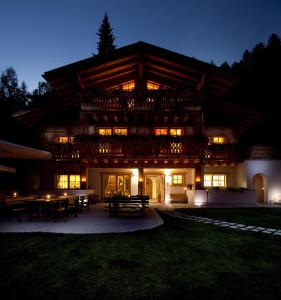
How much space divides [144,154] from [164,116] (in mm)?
3191

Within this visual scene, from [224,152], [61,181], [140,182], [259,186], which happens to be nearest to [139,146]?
[140,182]

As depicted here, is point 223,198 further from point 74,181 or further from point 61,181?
point 61,181

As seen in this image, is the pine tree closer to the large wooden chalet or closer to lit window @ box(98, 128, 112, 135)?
the large wooden chalet

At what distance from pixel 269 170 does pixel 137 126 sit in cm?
1003

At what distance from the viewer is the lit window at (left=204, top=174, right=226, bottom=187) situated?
18.5m

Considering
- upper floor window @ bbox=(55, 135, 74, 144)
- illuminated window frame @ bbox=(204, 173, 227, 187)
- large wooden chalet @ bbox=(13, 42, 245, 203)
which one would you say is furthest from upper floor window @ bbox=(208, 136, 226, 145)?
upper floor window @ bbox=(55, 135, 74, 144)

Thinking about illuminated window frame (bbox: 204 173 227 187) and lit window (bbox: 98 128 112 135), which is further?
illuminated window frame (bbox: 204 173 227 187)

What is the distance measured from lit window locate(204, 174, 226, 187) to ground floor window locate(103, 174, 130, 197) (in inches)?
241

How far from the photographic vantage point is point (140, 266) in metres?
4.71

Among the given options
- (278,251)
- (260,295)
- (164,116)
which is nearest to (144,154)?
(164,116)

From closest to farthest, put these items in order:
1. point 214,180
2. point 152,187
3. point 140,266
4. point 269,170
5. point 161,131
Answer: point 140,266 < point 269,170 < point 161,131 < point 214,180 < point 152,187

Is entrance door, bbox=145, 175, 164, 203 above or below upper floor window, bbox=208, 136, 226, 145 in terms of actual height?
below

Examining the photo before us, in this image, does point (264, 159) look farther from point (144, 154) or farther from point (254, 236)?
point (254, 236)

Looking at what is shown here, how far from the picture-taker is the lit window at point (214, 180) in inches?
727
